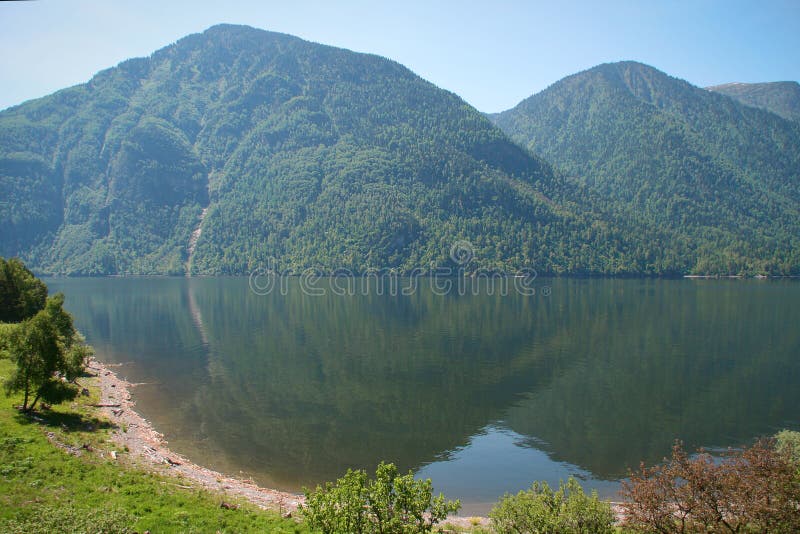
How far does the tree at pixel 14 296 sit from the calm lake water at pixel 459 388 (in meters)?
10.4

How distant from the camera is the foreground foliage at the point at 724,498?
16438mm

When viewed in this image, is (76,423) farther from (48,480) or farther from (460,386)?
(460,386)

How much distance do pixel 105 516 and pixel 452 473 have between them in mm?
22057

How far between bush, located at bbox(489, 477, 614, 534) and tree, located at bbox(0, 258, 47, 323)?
206 feet

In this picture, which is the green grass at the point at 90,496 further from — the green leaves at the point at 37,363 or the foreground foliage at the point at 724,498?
the foreground foliage at the point at 724,498

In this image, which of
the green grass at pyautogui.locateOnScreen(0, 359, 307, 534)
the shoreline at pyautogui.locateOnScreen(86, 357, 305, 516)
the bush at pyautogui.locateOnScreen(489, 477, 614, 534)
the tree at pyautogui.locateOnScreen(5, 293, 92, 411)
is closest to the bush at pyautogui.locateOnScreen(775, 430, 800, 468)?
the bush at pyautogui.locateOnScreen(489, 477, 614, 534)

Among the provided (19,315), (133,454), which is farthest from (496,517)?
(19,315)

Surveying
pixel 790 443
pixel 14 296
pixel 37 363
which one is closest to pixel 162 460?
pixel 37 363

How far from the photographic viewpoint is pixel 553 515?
1842 cm

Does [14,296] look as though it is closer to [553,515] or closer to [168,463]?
[168,463]

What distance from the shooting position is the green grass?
17.3 meters

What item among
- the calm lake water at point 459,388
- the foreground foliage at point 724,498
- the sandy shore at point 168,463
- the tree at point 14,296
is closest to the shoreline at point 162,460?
the sandy shore at point 168,463

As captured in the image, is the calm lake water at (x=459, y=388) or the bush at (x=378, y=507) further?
the calm lake water at (x=459, y=388)

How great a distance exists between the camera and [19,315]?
61.8 m
